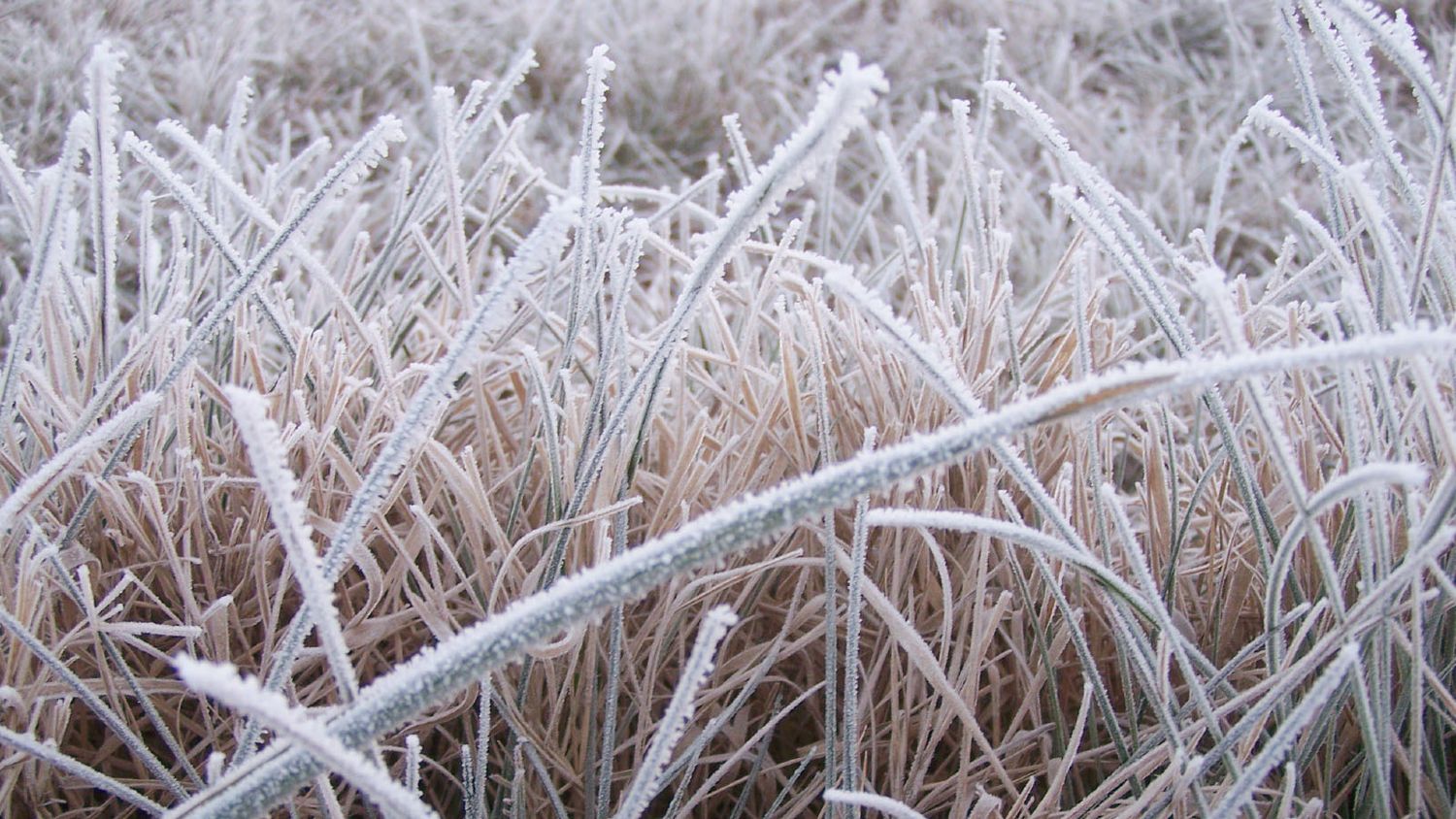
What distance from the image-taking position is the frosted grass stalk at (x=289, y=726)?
0.25 m

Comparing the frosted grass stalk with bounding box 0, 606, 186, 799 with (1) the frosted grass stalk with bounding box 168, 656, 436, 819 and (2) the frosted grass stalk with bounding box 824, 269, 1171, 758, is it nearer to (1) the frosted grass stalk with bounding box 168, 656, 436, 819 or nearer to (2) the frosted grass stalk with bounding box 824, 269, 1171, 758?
(1) the frosted grass stalk with bounding box 168, 656, 436, 819

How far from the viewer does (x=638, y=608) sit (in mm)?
611

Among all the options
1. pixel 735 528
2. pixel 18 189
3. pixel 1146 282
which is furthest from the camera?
pixel 18 189

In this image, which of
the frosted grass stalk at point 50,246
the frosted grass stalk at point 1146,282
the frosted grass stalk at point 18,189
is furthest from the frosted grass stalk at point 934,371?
the frosted grass stalk at point 18,189

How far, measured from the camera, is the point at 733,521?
0.28 metres

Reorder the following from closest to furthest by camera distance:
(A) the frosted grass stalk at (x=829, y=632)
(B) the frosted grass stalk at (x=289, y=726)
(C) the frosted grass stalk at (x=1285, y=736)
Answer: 1. (B) the frosted grass stalk at (x=289, y=726)
2. (C) the frosted grass stalk at (x=1285, y=736)
3. (A) the frosted grass stalk at (x=829, y=632)

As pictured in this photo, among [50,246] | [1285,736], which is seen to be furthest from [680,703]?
[50,246]

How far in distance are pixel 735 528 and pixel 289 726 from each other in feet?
0.42

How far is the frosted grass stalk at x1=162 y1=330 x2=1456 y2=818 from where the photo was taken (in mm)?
276

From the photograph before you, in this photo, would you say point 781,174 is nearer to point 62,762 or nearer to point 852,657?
point 852,657

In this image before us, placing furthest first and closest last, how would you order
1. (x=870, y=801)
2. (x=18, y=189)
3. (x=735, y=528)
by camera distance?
(x=18, y=189) → (x=870, y=801) → (x=735, y=528)

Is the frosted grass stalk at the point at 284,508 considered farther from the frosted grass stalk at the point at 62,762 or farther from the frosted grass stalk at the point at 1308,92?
the frosted grass stalk at the point at 1308,92

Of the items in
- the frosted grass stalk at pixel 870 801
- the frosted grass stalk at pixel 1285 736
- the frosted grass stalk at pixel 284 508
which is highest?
the frosted grass stalk at pixel 284 508

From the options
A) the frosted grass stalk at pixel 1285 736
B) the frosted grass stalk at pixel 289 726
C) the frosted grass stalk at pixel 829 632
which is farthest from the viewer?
the frosted grass stalk at pixel 829 632
